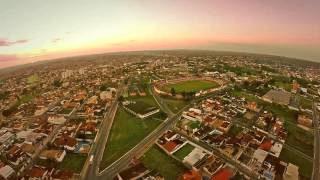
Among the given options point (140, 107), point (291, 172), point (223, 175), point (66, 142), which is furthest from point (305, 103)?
point (66, 142)

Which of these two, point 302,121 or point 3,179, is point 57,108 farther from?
point 302,121

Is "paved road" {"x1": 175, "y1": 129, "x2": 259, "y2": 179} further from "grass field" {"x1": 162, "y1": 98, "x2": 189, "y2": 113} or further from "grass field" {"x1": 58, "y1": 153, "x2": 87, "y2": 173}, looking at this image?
"grass field" {"x1": 58, "y1": 153, "x2": 87, "y2": 173}

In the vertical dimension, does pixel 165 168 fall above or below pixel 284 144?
above

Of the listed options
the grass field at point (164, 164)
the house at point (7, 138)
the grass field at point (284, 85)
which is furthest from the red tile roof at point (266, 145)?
the grass field at point (284, 85)

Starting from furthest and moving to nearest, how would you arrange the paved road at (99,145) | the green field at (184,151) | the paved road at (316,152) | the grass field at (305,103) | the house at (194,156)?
1. the grass field at (305,103)
2. the green field at (184,151)
3. the house at (194,156)
4. the paved road at (316,152)
5. the paved road at (99,145)

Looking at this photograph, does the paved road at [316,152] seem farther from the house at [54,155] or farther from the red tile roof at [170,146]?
the house at [54,155]

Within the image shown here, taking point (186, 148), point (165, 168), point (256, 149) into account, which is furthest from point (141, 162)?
point (256, 149)

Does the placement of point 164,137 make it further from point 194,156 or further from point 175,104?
point 175,104
